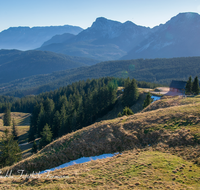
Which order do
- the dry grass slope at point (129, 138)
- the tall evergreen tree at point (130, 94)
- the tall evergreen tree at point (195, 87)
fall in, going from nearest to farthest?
the dry grass slope at point (129, 138) → the tall evergreen tree at point (195, 87) → the tall evergreen tree at point (130, 94)

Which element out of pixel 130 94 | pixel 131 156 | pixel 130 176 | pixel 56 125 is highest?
pixel 130 94

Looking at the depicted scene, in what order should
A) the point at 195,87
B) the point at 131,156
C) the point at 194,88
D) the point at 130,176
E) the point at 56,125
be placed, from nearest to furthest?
the point at 130,176 < the point at 131,156 < the point at 195,87 < the point at 194,88 < the point at 56,125

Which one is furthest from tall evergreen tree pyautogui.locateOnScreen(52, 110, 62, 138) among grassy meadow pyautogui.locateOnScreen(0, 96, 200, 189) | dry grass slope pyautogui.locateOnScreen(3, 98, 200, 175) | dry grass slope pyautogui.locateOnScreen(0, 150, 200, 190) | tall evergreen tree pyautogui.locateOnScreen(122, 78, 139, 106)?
dry grass slope pyautogui.locateOnScreen(0, 150, 200, 190)

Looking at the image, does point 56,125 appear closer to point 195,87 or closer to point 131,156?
point 131,156

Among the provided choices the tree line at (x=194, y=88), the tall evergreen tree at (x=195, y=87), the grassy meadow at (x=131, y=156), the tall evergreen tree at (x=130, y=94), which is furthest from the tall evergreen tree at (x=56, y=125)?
the tall evergreen tree at (x=195, y=87)

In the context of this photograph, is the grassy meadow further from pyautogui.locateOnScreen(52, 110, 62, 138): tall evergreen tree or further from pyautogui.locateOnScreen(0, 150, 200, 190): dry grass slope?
pyautogui.locateOnScreen(52, 110, 62, 138): tall evergreen tree

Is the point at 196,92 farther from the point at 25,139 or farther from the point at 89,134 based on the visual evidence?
the point at 25,139

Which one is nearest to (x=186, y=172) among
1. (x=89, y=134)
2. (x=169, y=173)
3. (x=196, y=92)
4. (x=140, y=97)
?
(x=169, y=173)

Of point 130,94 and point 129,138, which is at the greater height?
point 130,94

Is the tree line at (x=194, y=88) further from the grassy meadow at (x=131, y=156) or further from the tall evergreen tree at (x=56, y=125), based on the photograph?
the tall evergreen tree at (x=56, y=125)

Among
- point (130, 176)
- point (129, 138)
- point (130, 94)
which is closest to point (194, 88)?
point (130, 94)

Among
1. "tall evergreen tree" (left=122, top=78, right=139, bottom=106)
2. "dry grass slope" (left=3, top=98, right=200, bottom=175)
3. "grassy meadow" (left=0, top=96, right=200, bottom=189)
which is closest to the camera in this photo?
"grassy meadow" (left=0, top=96, right=200, bottom=189)

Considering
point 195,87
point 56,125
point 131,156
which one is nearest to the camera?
point 131,156

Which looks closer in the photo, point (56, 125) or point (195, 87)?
point (195, 87)
